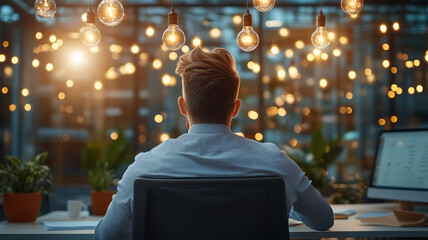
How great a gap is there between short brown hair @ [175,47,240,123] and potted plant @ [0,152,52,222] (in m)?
1.43

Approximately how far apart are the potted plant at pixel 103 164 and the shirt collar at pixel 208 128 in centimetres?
148

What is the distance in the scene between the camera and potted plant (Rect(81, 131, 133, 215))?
3113 millimetres

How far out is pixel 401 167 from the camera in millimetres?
3053

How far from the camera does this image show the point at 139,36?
289 inches

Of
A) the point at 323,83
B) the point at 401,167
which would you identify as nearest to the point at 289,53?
the point at 323,83

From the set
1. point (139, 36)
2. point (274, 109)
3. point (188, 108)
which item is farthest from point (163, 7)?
point (188, 108)

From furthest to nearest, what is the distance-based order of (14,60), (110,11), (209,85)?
(14,60) < (110,11) < (209,85)

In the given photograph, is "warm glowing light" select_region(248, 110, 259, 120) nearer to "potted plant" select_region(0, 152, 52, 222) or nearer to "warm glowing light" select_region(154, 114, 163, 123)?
"warm glowing light" select_region(154, 114, 163, 123)

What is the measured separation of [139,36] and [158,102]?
94cm

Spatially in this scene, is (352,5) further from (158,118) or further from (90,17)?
(158,118)

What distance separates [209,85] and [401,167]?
1738 millimetres

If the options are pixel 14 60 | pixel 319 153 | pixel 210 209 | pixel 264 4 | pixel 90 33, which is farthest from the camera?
pixel 14 60

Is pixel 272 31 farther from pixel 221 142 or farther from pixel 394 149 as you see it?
pixel 221 142

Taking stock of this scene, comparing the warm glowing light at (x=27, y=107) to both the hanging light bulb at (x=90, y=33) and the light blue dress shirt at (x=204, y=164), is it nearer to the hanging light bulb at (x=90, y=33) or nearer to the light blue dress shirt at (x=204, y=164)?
the hanging light bulb at (x=90, y=33)
